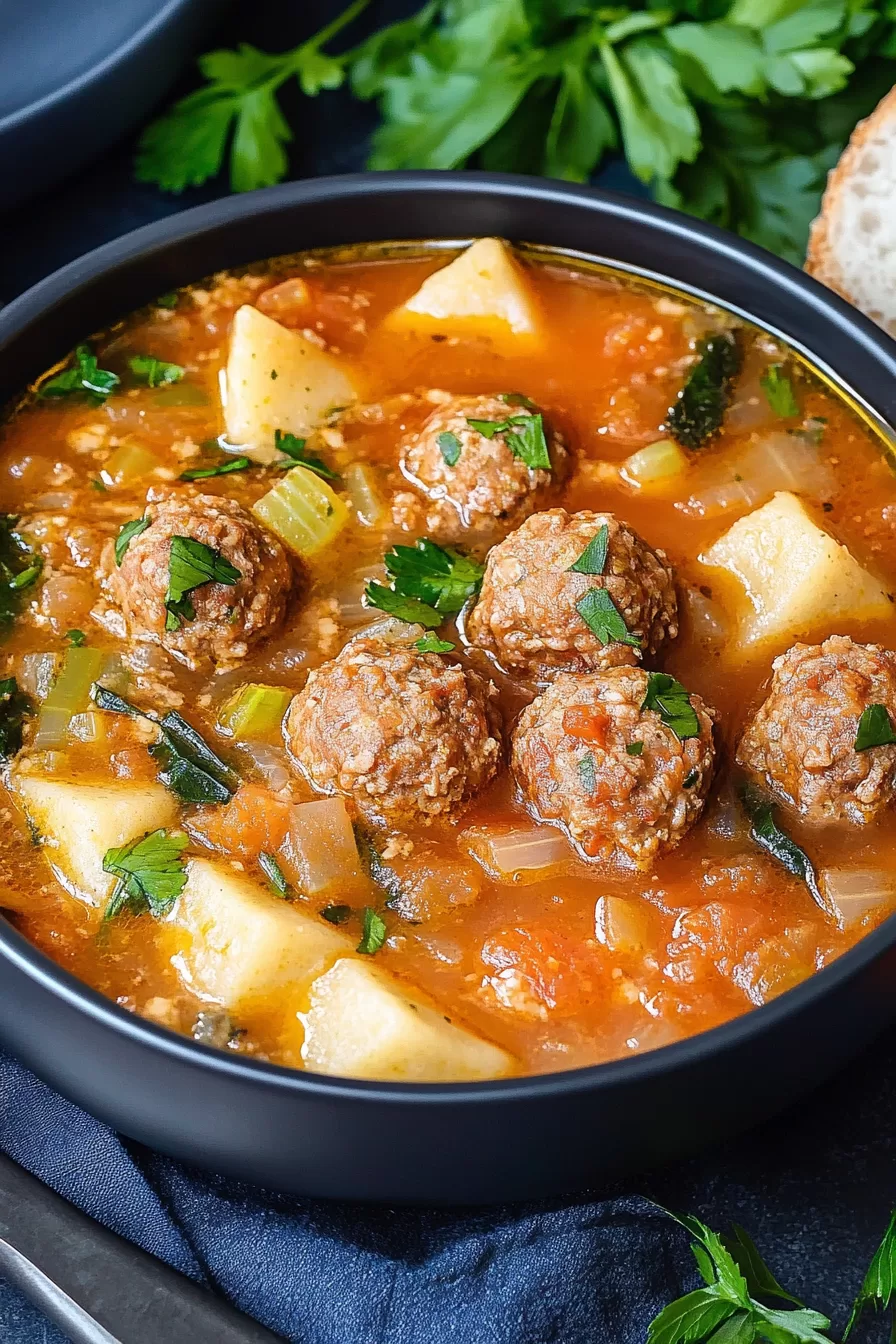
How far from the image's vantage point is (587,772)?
331 cm

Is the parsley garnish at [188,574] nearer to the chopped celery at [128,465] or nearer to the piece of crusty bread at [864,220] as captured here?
the chopped celery at [128,465]

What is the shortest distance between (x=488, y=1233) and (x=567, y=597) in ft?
4.86

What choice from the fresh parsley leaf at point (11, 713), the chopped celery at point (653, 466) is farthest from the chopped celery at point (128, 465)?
the chopped celery at point (653, 466)

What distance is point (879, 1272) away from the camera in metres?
Answer: 3.13

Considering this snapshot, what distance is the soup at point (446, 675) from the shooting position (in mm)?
3256

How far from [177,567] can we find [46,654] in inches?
17.3

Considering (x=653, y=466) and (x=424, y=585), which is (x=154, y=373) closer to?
(x=424, y=585)

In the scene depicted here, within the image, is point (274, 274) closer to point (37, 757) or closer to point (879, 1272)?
point (37, 757)

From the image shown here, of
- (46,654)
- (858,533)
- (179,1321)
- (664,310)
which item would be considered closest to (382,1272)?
(179,1321)

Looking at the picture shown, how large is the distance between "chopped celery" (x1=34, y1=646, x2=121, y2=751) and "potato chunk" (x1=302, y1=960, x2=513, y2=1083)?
939 millimetres

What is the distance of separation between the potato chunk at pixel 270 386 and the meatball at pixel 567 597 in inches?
32.8

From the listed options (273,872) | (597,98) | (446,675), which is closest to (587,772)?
(446,675)

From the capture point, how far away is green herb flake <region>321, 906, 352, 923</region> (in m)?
3.32

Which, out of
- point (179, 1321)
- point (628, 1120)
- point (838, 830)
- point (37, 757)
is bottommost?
point (179, 1321)
